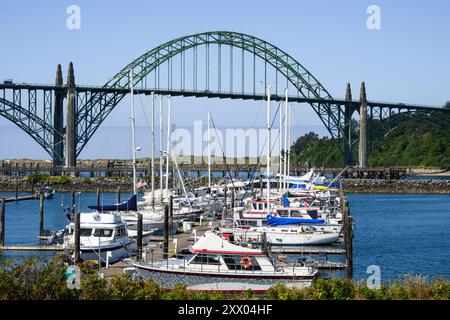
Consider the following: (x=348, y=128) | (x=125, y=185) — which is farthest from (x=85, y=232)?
(x=348, y=128)

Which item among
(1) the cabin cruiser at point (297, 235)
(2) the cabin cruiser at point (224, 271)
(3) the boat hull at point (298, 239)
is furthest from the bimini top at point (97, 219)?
(3) the boat hull at point (298, 239)

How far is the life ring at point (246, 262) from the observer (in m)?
31.3

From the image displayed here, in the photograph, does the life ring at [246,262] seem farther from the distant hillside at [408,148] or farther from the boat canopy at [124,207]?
the distant hillside at [408,148]

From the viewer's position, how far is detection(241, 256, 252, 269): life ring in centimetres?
3133

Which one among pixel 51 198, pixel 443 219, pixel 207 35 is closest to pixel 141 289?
pixel 443 219

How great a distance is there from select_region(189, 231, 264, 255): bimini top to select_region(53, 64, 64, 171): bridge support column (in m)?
82.3

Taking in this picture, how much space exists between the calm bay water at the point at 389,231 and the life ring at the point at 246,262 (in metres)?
9.36

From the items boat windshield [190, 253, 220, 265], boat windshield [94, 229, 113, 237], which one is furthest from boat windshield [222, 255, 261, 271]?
boat windshield [94, 229, 113, 237]

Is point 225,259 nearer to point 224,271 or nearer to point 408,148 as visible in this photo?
point 224,271

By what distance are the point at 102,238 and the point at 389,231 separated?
86.3 feet

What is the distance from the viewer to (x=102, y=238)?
40.7 m

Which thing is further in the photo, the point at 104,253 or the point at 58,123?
the point at 58,123

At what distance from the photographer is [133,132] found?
55719 mm

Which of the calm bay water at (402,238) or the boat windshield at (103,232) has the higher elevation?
the boat windshield at (103,232)
